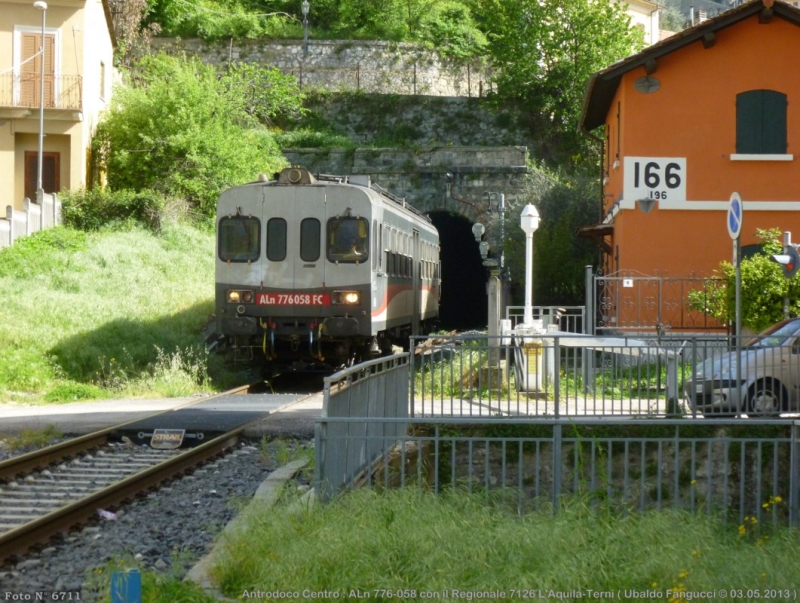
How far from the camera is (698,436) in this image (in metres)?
9.66

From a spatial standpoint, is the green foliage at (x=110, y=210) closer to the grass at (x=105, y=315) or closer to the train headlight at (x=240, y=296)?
the grass at (x=105, y=315)

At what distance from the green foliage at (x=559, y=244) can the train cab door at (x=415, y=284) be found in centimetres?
642

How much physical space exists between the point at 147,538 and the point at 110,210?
23.8 m

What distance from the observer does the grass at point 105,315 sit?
17891 mm

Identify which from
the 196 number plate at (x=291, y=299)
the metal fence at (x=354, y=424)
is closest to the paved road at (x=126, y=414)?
the 196 number plate at (x=291, y=299)

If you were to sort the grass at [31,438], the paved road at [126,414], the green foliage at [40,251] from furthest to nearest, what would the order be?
the green foliage at [40,251], the paved road at [126,414], the grass at [31,438]

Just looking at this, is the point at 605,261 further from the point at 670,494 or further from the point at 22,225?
the point at 670,494

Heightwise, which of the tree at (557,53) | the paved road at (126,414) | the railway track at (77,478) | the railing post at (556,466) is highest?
the tree at (557,53)

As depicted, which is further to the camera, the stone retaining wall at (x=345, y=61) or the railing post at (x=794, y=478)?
the stone retaining wall at (x=345, y=61)

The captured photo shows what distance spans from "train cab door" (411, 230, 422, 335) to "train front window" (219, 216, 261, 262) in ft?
18.0

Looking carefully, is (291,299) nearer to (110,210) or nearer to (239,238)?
(239,238)

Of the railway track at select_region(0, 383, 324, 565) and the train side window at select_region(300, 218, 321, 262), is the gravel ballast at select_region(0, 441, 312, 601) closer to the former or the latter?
the railway track at select_region(0, 383, 324, 565)

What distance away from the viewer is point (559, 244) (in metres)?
30.0

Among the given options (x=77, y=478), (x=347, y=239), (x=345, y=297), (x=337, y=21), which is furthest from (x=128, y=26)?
(x=77, y=478)
